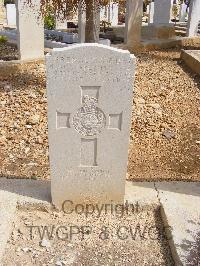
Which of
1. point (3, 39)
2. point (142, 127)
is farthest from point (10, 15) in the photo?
point (142, 127)

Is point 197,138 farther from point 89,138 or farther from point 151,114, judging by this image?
point 89,138

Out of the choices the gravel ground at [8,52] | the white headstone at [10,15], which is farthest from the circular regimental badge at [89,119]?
the white headstone at [10,15]

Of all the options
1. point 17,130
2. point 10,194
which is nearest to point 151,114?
point 17,130

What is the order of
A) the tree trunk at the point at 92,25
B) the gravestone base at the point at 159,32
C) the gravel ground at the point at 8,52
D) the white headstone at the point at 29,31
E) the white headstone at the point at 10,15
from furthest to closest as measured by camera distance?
the white headstone at the point at 10,15 → the gravestone base at the point at 159,32 → the gravel ground at the point at 8,52 → the white headstone at the point at 29,31 → the tree trunk at the point at 92,25

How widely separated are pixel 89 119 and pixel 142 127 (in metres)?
2.53

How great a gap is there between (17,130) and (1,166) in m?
0.86

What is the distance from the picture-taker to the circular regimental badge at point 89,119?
3.40 metres

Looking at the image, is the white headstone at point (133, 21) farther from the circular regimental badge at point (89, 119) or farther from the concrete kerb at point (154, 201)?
the circular regimental badge at point (89, 119)

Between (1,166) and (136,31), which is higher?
(136,31)

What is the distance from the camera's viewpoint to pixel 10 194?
388cm

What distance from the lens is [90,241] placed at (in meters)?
3.48

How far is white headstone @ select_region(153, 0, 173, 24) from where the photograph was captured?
11301 mm

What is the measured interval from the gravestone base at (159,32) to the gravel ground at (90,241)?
830cm

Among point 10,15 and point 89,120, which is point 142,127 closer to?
point 89,120
